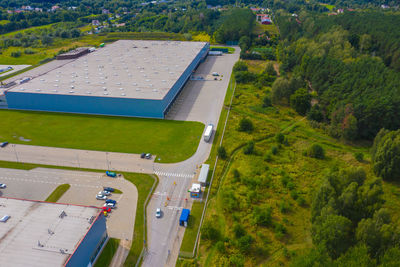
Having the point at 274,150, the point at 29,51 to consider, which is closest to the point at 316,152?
the point at 274,150

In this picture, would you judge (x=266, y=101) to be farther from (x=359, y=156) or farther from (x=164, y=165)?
(x=164, y=165)

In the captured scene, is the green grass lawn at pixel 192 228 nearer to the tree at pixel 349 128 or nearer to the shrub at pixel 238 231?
the shrub at pixel 238 231

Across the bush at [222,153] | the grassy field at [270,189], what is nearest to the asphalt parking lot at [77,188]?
the grassy field at [270,189]

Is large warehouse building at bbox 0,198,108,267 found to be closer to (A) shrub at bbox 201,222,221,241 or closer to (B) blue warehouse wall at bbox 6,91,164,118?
(A) shrub at bbox 201,222,221,241

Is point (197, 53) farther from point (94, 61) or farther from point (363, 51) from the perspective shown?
point (363, 51)

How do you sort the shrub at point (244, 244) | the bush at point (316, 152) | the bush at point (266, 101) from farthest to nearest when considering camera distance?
the bush at point (266, 101)
the bush at point (316, 152)
the shrub at point (244, 244)

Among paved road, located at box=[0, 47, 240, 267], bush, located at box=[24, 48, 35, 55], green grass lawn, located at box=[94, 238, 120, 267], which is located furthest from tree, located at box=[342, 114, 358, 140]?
bush, located at box=[24, 48, 35, 55]
